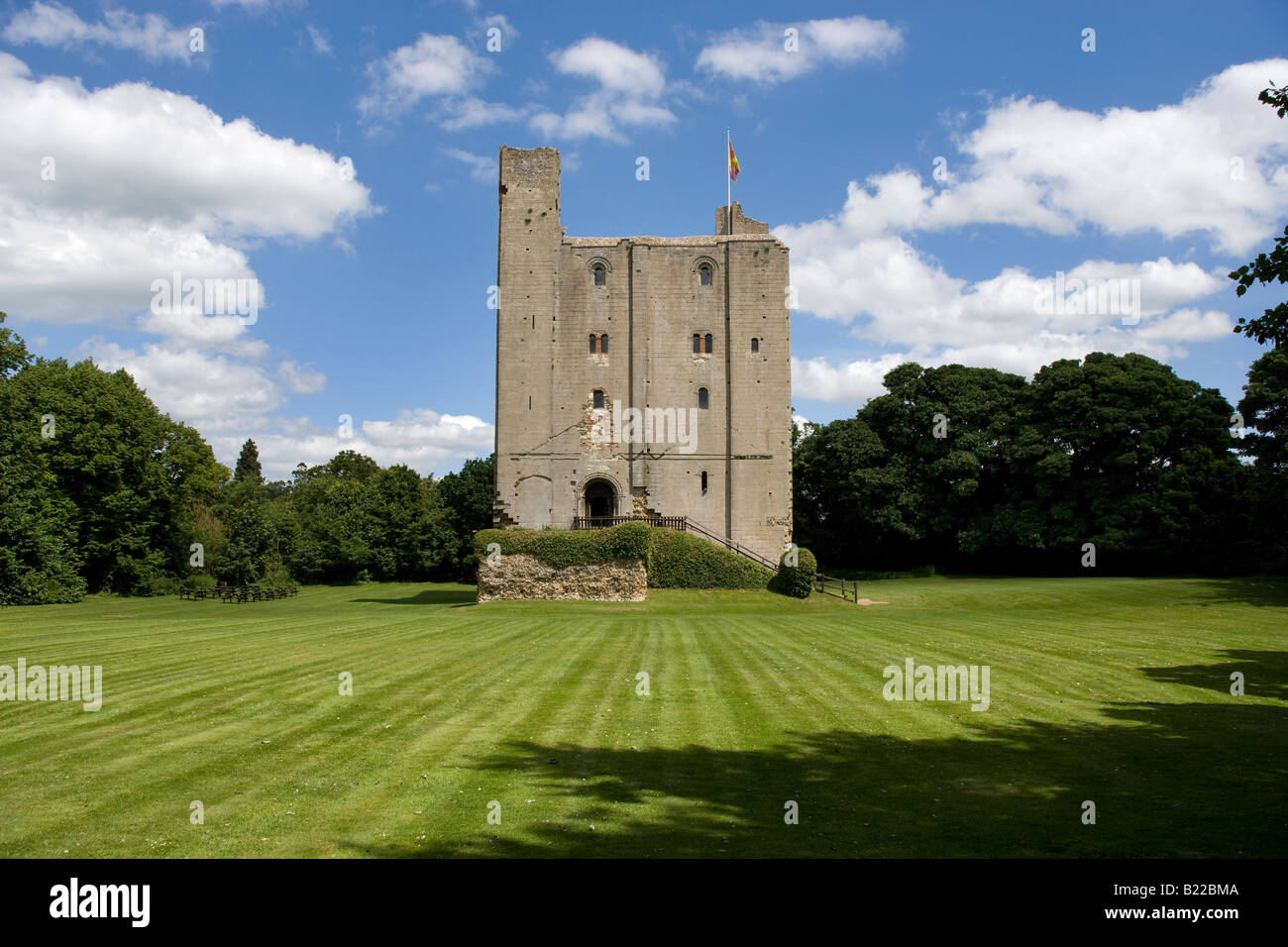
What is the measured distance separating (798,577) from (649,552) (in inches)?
281

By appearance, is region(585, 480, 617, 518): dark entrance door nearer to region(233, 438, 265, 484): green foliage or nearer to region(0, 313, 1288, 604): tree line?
region(0, 313, 1288, 604): tree line

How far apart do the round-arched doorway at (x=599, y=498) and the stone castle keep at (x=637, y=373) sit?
0.13 metres

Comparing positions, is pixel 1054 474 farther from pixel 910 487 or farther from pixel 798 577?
pixel 798 577

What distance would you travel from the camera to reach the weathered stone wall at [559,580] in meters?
36.8

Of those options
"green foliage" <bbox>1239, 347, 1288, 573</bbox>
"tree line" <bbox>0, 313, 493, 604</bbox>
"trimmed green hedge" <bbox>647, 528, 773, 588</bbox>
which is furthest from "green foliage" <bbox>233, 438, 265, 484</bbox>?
"green foliage" <bbox>1239, 347, 1288, 573</bbox>

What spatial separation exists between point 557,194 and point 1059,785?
41.0 m

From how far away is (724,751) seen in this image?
9.83 meters

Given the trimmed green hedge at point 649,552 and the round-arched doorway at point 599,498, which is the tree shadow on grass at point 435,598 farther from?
the round-arched doorway at point 599,498

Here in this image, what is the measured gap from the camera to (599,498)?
4550cm

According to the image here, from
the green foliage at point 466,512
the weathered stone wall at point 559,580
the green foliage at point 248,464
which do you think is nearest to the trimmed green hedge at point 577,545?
the weathered stone wall at point 559,580

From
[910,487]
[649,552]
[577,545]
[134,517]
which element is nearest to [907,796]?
[649,552]

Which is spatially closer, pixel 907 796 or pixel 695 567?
pixel 907 796
